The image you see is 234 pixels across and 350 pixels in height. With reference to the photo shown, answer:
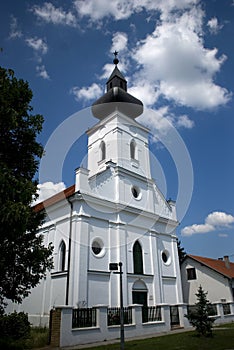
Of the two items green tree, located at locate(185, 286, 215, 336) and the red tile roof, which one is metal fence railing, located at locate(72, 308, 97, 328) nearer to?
green tree, located at locate(185, 286, 215, 336)

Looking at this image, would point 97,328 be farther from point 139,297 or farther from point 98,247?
point 139,297

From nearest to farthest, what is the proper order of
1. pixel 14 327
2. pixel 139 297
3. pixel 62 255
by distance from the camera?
pixel 14 327 < pixel 62 255 < pixel 139 297

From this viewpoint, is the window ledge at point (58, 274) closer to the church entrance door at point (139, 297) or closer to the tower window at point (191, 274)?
the church entrance door at point (139, 297)

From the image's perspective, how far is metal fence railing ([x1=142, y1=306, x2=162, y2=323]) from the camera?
17.0 meters

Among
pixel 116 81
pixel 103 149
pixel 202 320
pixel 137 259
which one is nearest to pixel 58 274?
pixel 137 259

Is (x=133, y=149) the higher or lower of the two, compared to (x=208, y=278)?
higher

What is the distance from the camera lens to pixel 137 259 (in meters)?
21.4

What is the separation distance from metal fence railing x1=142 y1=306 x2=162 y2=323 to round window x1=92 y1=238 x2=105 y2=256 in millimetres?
4471

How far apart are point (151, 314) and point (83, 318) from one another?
5.70 metres

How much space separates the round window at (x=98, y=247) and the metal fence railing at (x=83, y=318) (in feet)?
18.3

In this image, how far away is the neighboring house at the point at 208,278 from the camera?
89.2ft

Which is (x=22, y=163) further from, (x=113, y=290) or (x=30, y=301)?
(x=30, y=301)

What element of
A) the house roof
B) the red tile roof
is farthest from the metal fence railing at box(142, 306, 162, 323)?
the house roof

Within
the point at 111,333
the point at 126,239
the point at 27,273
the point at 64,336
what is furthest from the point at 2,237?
the point at 126,239
